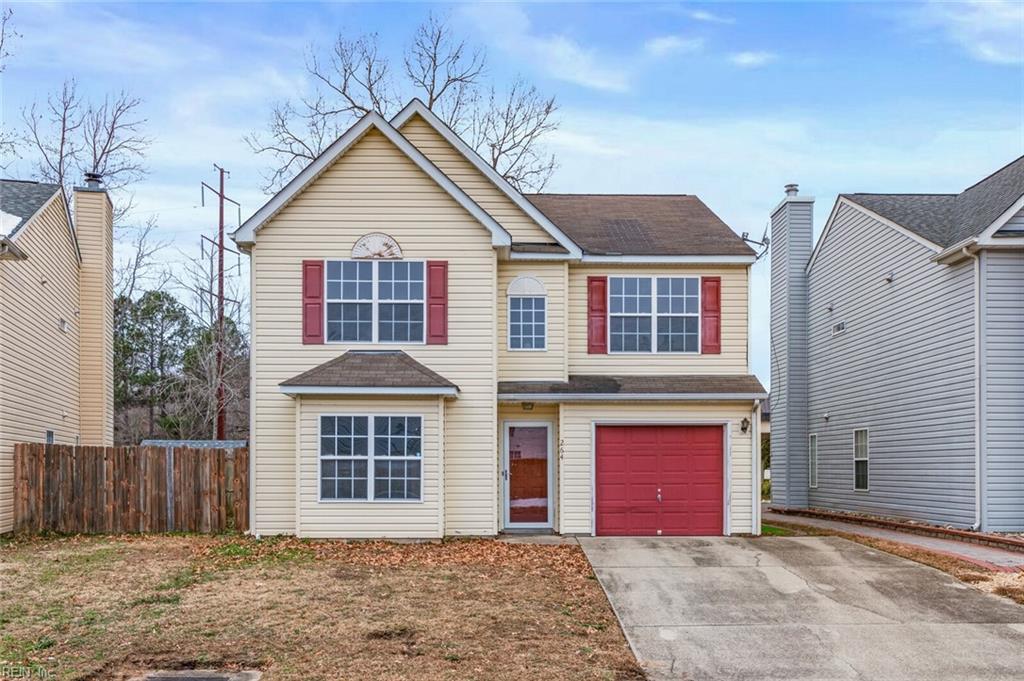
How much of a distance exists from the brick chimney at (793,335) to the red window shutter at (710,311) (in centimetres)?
961

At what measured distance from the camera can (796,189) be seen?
89.4ft

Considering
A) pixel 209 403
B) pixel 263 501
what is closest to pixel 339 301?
pixel 263 501

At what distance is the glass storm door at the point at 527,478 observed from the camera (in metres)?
18.1

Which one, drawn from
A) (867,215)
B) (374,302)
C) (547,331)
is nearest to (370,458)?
(374,302)

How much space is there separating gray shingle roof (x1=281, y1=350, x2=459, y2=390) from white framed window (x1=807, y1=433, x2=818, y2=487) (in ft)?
44.3

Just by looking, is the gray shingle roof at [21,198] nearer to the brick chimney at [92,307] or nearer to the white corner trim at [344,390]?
the brick chimney at [92,307]

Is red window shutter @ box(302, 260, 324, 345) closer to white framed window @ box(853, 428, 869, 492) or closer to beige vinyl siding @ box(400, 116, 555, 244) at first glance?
beige vinyl siding @ box(400, 116, 555, 244)

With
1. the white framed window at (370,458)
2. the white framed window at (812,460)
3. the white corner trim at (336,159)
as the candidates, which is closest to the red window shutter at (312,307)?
the white corner trim at (336,159)

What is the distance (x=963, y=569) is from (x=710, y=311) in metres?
6.53

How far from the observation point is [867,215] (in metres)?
22.6

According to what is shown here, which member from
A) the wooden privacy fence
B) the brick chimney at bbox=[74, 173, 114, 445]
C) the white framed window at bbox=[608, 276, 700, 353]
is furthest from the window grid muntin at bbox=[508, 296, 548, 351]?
the brick chimney at bbox=[74, 173, 114, 445]

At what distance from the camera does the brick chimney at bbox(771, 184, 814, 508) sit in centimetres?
2719

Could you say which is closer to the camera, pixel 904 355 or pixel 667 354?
pixel 667 354

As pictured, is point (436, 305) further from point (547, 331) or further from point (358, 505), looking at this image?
point (358, 505)
